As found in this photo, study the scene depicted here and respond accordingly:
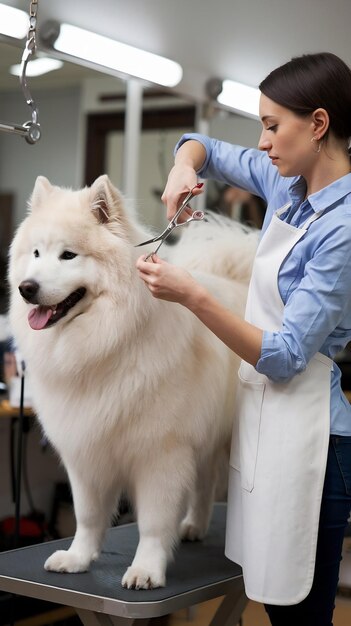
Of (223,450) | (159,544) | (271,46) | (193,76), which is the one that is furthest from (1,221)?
(159,544)

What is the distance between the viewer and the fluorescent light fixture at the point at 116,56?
3.17m

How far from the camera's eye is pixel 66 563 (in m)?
1.60

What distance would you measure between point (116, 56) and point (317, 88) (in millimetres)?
2256

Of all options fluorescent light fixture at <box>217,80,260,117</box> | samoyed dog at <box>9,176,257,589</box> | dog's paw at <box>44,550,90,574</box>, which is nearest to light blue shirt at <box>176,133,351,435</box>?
samoyed dog at <box>9,176,257,589</box>

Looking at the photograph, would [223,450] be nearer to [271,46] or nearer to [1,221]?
[1,221]

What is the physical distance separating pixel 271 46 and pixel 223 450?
2748 millimetres

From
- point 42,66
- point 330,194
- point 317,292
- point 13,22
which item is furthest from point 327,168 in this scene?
point 42,66

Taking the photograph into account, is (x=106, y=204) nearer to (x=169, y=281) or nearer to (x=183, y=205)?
(x=183, y=205)

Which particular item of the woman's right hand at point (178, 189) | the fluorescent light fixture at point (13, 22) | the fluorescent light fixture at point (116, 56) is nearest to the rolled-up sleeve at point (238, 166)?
the woman's right hand at point (178, 189)

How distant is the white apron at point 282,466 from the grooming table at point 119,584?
0.65 ft

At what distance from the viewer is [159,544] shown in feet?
5.19

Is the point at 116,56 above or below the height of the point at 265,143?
above

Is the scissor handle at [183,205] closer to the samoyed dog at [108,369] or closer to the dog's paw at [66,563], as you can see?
A: the samoyed dog at [108,369]

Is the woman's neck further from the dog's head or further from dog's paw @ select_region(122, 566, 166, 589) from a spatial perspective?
dog's paw @ select_region(122, 566, 166, 589)
